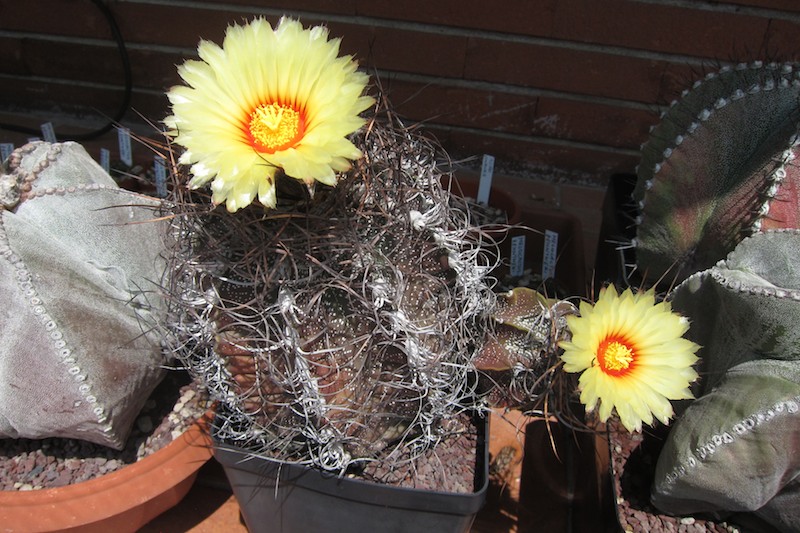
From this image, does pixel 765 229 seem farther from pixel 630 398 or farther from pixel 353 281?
pixel 353 281

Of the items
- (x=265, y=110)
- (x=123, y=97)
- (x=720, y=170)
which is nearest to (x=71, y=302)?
(x=265, y=110)

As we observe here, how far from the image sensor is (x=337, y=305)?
668mm

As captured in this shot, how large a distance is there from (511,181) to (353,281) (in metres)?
1.04

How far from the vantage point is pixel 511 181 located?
1616 millimetres

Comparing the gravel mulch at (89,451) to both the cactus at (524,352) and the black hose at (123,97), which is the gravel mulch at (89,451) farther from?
the black hose at (123,97)

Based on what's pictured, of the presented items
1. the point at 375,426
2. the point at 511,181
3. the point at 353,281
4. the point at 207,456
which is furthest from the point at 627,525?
the point at 511,181

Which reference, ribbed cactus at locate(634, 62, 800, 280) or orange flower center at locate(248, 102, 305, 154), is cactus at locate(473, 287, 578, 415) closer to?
ribbed cactus at locate(634, 62, 800, 280)

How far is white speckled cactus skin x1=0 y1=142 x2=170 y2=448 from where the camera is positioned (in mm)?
750

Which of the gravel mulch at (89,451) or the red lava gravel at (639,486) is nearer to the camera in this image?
the red lava gravel at (639,486)

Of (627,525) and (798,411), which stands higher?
(798,411)

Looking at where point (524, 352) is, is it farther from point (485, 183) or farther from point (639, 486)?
point (485, 183)

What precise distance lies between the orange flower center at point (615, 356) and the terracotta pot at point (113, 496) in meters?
0.51

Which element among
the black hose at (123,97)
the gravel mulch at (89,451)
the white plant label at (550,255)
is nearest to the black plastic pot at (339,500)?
the gravel mulch at (89,451)

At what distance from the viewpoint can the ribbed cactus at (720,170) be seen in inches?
32.9
